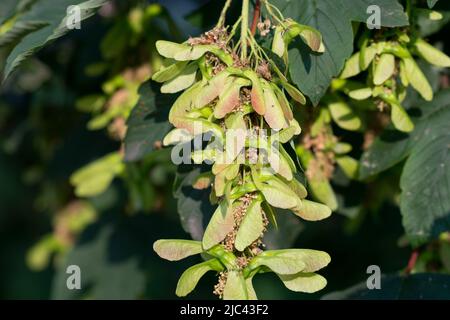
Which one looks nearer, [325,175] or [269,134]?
[269,134]

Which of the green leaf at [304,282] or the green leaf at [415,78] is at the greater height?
the green leaf at [415,78]

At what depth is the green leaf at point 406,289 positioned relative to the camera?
5.16 ft

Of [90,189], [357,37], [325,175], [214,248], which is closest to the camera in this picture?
[214,248]

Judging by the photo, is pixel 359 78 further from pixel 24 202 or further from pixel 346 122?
pixel 24 202

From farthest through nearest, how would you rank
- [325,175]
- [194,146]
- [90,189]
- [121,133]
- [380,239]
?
1. [380,239]
2. [90,189]
3. [121,133]
4. [325,175]
5. [194,146]

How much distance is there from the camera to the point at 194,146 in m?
1.31

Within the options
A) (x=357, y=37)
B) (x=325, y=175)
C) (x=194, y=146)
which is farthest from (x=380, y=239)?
(x=194, y=146)

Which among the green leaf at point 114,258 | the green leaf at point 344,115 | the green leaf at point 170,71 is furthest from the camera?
the green leaf at point 114,258

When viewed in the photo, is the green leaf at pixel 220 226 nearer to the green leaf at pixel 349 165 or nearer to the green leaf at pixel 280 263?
the green leaf at pixel 280 263

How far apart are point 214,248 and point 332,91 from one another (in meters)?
0.51

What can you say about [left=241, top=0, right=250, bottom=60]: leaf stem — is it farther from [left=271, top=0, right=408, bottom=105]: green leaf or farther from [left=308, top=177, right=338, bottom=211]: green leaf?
[left=308, top=177, right=338, bottom=211]: green leaf

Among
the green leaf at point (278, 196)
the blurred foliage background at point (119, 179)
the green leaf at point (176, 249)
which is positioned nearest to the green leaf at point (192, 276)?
the green leaf at point (176, 249)

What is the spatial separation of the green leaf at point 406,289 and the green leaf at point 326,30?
49cm

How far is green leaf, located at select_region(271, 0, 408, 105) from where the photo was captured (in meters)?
1.33
